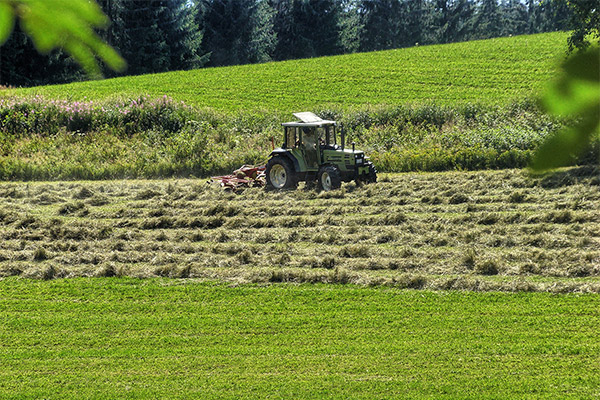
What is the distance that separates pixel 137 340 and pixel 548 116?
620cm

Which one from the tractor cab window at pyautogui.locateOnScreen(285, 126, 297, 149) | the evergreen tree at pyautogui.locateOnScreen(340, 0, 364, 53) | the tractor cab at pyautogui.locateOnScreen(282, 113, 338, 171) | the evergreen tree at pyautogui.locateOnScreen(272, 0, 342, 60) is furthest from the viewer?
the evergreen tree at pyautogui.locateOnScreen(340, 0, 364, 53)

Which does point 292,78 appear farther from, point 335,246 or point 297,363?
point 297,363

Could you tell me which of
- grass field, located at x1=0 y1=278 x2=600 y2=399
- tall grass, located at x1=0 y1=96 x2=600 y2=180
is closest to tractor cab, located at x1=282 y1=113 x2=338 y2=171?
tall grass, located at x1=0 y1=96 x2=600 y2=180

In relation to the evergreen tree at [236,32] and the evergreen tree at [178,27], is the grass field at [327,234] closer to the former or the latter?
the evergreen tree at [178,27]

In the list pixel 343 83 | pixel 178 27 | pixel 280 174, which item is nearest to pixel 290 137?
pixel 280 174

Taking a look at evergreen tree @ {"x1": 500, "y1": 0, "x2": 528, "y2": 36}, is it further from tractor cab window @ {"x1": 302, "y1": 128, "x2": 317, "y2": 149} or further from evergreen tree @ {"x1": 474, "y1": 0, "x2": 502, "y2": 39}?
tractor cab window @ {"x1": 302, "y1": 128, "x2": 317, "y2": 149}

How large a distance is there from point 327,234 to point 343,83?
22.0 m

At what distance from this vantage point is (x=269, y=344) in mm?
6477

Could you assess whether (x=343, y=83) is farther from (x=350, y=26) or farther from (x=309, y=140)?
(x=350, y=26)

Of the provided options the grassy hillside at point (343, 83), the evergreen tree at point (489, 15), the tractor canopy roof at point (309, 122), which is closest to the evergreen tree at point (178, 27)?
the evergreen tree at point (489, 15)

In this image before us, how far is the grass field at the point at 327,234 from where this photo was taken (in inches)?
332

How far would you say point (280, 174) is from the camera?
14562 mm

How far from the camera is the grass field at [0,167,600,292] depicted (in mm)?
8445

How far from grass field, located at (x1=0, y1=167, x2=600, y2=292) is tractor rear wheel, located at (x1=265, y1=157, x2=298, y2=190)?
1.53ft
